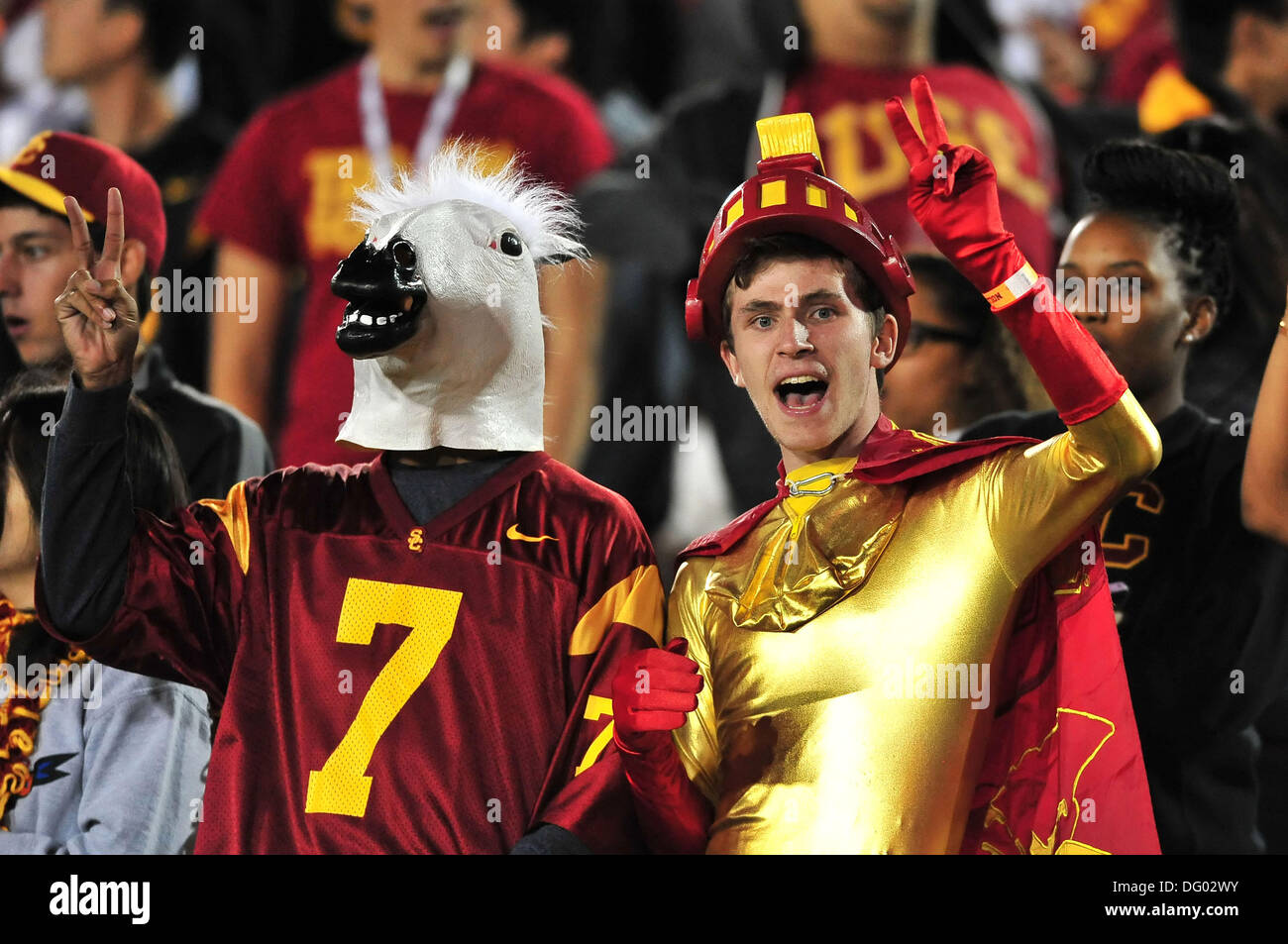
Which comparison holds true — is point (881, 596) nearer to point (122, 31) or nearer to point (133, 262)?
point (133, 262)

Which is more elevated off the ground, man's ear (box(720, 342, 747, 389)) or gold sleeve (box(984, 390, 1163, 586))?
man's ear (box(720, 342, 747, 389))

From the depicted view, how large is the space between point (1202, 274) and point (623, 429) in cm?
117

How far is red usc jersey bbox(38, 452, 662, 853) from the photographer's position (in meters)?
2.29

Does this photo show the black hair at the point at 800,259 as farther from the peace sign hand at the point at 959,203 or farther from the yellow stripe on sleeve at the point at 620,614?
the yellow stripe on sleeve at the point at 620,614

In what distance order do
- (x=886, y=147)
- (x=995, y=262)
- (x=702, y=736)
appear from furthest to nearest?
(x=886, y=147)
(x=702, y=736)
(x=995, y=262)

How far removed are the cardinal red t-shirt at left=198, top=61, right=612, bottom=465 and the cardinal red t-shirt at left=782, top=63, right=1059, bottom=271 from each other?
467 millimetres

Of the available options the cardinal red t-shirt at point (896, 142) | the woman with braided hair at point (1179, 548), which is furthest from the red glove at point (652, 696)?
the cardinal red t-shirt at point (896, 142)

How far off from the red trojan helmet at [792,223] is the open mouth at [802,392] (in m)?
0.16

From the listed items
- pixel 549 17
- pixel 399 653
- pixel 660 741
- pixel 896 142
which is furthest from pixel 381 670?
pixel 549 17

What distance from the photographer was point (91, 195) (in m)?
2.93

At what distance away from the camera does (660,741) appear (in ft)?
7.29

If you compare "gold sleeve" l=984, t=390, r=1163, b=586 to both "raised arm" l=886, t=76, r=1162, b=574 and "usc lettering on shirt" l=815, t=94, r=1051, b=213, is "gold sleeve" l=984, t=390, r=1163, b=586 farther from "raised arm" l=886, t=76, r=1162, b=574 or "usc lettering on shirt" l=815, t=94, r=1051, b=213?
"usc lettering on shirt" l=815, t=94, r=1051, b=213

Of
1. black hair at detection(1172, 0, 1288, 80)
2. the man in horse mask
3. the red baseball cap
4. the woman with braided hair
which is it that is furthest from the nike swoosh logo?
black hair at detection(1172, 0, 1288, 80)

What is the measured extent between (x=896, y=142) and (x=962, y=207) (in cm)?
122
